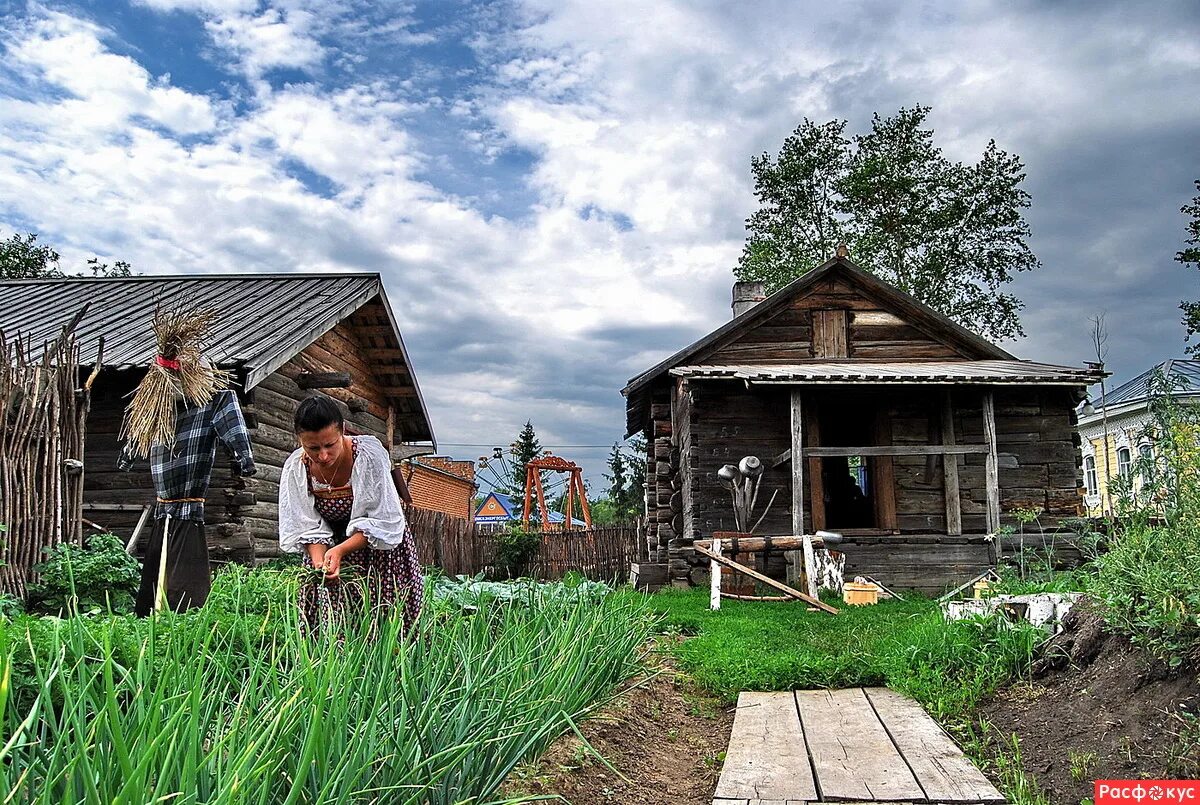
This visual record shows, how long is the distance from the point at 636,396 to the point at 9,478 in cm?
1061

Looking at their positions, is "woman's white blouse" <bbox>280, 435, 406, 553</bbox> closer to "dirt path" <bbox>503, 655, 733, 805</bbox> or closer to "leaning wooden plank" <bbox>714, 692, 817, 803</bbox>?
"dirt path" <bbox>503, 655, 733, 805</bbox>

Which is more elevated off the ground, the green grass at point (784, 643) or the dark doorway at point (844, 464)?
the dark doorway at point (844, 464)

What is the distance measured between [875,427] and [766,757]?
10.3 metres

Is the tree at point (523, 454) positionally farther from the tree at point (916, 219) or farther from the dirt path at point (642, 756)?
the dirt path at point (642, 756)

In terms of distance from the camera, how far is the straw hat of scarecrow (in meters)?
5.88

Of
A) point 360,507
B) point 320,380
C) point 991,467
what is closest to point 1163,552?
point 360,507

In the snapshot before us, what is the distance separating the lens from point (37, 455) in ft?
24.8

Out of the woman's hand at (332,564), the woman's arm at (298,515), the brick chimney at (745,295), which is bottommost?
the woman's hand at (332,564)

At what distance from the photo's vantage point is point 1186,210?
28.7 meters

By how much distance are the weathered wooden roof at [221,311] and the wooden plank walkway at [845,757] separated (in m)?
7.03

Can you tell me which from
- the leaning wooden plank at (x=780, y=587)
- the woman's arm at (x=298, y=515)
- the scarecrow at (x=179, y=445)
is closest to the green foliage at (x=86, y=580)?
the scarecrow at (x=179, y=445)

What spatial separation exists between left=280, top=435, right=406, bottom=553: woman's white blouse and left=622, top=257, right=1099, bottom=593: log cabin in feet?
26.4

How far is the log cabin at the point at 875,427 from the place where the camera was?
1209 centimetres

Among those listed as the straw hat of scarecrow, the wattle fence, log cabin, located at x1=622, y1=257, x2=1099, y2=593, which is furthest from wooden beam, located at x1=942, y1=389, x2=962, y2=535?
the straw hat of scarecrow
